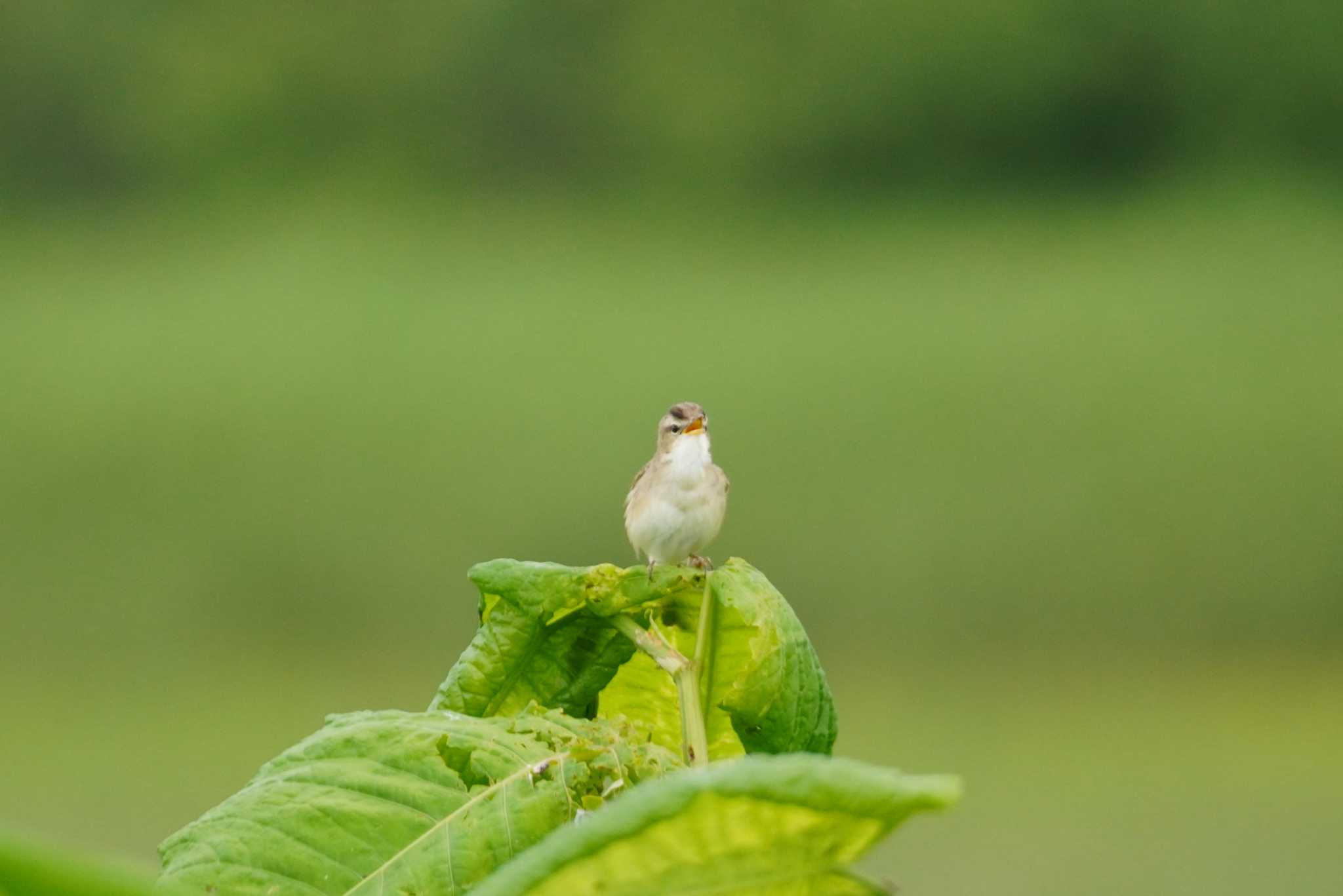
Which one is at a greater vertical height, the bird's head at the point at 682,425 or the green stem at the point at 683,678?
the bird's head at the point at 682,425

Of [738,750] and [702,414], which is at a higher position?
[702,414]

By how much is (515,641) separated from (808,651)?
60 mm

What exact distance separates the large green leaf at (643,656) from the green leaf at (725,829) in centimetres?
14

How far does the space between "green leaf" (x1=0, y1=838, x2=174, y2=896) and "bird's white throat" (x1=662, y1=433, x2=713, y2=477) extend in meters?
0.78

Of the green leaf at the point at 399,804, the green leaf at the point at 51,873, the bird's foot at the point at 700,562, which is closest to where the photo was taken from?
the green leaf at the point at 51,873

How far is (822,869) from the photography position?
16cm

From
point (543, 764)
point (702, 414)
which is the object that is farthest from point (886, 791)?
point (702, 414)

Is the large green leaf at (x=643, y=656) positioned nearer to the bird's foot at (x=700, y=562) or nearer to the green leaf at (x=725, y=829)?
the green leaf at (x=725, y=829)

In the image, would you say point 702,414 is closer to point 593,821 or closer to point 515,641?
point 515,641

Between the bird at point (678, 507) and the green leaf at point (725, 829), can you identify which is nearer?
the green leaf at point (725, 829)

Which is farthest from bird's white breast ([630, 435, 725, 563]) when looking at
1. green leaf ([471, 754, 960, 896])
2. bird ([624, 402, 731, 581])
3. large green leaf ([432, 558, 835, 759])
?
→ green leaf ([471, 754, 960, 896])

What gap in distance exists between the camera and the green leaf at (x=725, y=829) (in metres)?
0.13

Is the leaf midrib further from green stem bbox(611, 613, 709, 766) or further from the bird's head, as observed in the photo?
the bird's head

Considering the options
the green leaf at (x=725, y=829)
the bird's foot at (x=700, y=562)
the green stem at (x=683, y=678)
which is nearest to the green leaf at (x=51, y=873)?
the green leaf at (x=725, y=829)
